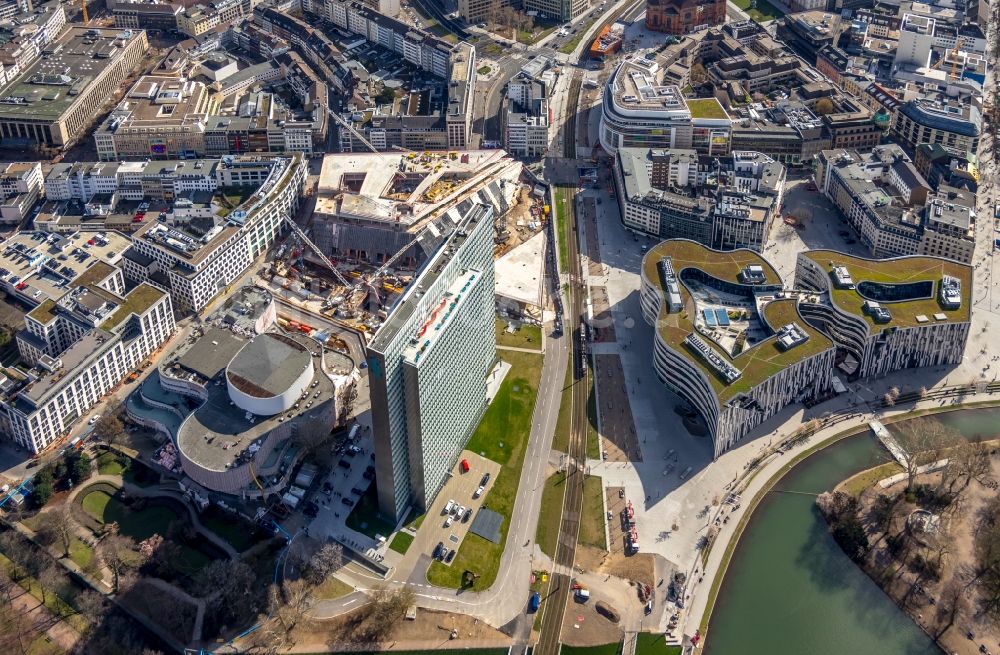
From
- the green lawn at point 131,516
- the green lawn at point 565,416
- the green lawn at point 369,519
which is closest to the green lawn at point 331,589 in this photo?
the green lawn at point 369,519

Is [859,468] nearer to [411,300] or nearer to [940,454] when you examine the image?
[940,454]

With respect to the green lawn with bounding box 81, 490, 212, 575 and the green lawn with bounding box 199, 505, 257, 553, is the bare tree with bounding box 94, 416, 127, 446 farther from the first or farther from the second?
the green lawn with bounding box 199, 505, 257, 553

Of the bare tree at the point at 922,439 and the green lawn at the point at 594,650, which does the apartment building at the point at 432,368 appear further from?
the bare tree at the point at 922,439

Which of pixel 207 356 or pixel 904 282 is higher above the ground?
pixel 904 282

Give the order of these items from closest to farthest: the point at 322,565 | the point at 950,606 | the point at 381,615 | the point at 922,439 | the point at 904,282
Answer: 1. the point at 381,615
2. the point at 950,606
3. the point at 322,565
4. the point at 922,439
5. the point at 904,282

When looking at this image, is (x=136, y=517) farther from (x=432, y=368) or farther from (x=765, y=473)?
(x=765, y=473)

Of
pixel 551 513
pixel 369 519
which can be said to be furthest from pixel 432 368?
pixel 551 513

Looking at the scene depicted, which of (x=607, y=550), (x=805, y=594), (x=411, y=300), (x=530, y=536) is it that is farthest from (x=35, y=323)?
(x=805, y=594)
